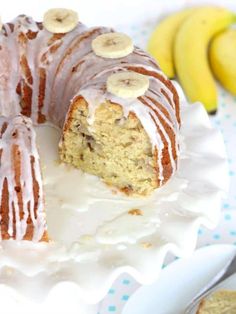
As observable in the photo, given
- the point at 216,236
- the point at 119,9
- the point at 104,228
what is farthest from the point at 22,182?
the point at 119,9

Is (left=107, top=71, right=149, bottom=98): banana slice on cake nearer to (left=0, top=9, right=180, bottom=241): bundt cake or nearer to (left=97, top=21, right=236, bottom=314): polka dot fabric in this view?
(left=0, top=9, right=180, bottom=241): bundt cake

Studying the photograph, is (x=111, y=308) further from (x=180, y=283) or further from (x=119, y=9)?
(x=119, y=9)

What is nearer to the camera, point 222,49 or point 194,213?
point 194,213

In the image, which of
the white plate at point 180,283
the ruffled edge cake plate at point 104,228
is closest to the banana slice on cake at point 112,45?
the ruffled edge cake plate at point 104,228

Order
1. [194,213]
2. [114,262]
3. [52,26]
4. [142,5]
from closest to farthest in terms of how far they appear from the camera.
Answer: [114,262], [194,213], [52,26], [142,5]

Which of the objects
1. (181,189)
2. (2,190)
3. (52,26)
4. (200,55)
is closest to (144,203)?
(181,189)

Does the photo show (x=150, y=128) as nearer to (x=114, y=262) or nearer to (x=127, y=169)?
(x=127, y=169)

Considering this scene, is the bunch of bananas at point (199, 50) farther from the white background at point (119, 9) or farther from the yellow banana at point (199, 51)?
the white background at point (119, 9)
